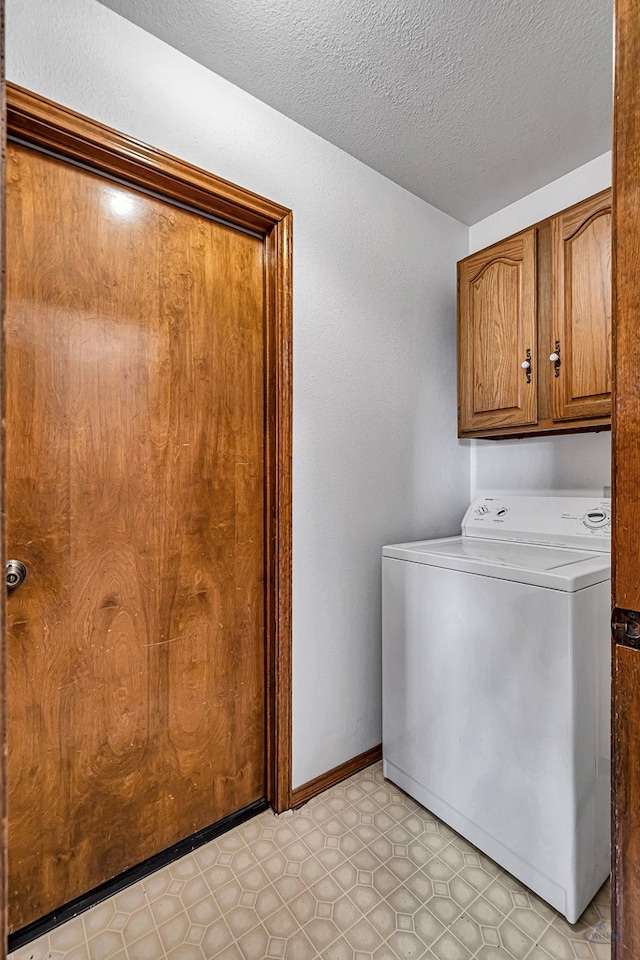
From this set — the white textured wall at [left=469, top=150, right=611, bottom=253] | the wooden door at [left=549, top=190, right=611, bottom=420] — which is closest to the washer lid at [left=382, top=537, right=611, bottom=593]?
the wooden door at [left=549, top=190, right=611, bottom=420]

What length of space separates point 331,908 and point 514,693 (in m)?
0.75

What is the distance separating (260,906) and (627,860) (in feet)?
3.68

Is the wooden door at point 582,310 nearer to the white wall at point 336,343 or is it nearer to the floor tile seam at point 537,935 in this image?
the white wall at point 336,343

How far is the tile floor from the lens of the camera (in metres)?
1.13

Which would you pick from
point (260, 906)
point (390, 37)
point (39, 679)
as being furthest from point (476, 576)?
point (390, 37)

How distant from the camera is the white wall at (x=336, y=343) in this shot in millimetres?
1306

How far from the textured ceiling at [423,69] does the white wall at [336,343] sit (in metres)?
0.09

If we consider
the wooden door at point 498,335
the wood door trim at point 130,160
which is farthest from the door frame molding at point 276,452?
the wooden door at point 498,335

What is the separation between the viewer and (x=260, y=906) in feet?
4.08

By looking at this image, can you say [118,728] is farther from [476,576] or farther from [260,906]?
[476,576]

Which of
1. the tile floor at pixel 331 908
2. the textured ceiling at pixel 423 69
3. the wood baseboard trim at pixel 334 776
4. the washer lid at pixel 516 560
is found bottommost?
the tile floor at pixel 331 908

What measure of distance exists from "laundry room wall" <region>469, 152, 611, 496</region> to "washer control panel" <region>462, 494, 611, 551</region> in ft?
0.44

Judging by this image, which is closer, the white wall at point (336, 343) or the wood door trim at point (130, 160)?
the wood door trim at point (130, 160)

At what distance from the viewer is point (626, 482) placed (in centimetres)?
55
